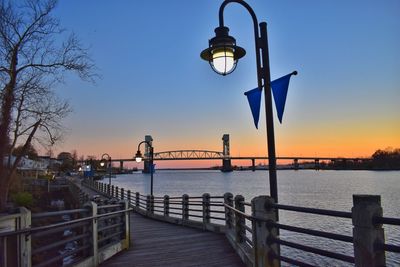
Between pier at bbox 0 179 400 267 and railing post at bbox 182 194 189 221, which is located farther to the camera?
railing post at bbox 182 194 189 221

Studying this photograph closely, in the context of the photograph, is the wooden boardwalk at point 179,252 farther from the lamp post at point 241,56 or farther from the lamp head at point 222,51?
the lamp head at point 222,51

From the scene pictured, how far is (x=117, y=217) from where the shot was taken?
1096 cm

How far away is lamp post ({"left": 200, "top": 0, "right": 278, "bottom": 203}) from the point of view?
20.6 feet

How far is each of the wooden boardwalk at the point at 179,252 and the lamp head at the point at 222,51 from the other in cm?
420

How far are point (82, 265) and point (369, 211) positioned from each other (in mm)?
5853

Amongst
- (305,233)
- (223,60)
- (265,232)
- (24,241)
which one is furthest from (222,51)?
(24,241)

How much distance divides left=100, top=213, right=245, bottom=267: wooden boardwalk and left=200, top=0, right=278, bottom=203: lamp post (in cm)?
312

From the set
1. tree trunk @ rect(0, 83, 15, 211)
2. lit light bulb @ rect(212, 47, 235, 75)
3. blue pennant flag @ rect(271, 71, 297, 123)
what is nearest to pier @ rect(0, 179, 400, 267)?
blue pennant flag @ rect(271, 71, 297, 123)

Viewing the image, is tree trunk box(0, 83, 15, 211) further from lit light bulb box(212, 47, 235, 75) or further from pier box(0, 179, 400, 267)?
lit light bulb box(212, 47, 235, 75)

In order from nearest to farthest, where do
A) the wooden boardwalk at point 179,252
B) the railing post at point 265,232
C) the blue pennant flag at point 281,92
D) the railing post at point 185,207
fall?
the railing post at point 265,232 < the blue pennant flag at point 281,92 < the wooden boardwalk at point 179,252 < the railing post at point 185,207

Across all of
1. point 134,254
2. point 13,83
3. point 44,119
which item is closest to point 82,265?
point 134,254

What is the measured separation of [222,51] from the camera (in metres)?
6.40

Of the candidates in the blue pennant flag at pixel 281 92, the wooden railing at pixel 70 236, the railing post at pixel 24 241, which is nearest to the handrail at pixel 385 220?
the blue pennant flag at pixel 281 92

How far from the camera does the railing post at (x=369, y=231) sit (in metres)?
3.65
